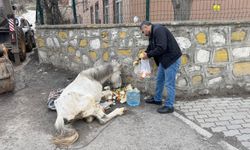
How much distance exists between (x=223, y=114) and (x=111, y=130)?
6.40 feet

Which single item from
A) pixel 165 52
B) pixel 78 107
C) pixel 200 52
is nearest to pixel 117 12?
pixel 200 52

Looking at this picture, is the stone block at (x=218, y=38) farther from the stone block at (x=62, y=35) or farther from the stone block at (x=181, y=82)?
the stone block at (x=62, y=35)

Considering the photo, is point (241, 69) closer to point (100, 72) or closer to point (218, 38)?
point (218, 38)

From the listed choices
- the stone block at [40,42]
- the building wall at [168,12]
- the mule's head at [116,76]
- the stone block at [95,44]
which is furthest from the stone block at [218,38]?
the stone block at [40,42]

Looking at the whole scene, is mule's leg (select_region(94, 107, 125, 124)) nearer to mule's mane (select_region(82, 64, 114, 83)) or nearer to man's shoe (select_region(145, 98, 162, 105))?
man's shoe (select_region(145, 98, 162, 105))

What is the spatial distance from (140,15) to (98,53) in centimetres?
133

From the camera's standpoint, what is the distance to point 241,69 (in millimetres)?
5688

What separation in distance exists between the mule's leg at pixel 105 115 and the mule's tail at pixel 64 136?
578mm

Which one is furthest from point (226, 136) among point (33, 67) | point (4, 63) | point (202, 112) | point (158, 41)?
point (33, 67)

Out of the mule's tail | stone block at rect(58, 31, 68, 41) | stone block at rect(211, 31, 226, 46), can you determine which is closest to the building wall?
stone block at rect(211, 31, 226, 46)

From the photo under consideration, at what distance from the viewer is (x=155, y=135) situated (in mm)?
4227

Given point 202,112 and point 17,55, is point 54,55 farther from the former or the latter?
point 202,112

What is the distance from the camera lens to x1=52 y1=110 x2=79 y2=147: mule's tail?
13.1 feet

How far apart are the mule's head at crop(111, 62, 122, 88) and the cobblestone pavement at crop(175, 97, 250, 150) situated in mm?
1304
